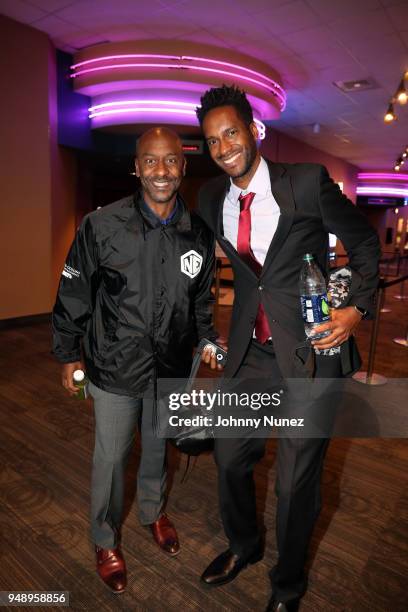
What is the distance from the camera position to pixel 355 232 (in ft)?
5.09

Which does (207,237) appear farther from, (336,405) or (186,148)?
(186,148)

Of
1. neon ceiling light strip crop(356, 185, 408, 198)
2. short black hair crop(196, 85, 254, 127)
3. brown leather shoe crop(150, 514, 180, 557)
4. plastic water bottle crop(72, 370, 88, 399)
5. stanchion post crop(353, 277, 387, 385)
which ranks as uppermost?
neon ceiling light strip crop(356, 185, 408, 198)

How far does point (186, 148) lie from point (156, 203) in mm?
5359

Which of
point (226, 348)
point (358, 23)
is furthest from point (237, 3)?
point (226, 348)

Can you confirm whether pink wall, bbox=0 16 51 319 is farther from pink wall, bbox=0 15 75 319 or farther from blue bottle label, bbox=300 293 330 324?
blue bottle label, bbox=300 293 330 324

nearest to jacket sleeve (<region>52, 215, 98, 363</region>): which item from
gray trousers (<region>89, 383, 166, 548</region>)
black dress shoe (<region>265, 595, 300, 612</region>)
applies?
gray trousers (<region>89, 383, 166, 548</region>)

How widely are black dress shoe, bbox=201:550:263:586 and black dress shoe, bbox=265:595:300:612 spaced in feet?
0.65

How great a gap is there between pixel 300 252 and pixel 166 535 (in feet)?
4.66

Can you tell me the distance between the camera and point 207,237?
1843 mm

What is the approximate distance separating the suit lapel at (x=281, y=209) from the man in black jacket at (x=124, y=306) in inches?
14.2

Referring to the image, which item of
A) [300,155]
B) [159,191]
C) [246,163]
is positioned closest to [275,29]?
[246,163]

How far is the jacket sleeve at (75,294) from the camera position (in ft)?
5.53

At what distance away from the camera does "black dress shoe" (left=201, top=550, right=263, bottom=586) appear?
1736 millimetres

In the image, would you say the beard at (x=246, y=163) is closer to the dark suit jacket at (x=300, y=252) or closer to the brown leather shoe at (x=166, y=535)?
the dark suit jacket at (x=300, y=252)
